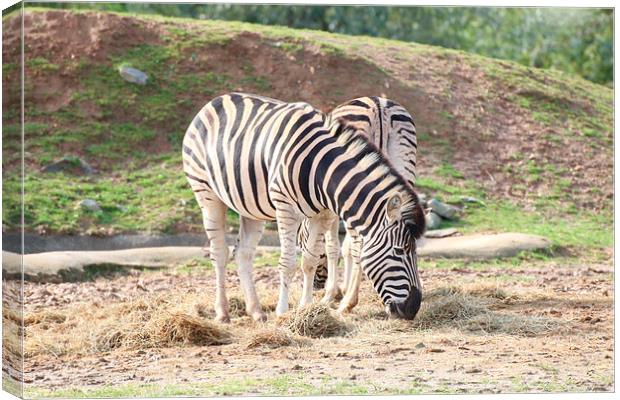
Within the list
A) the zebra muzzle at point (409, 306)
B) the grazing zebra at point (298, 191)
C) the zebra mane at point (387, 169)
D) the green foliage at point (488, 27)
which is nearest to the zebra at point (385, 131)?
the grazing zebra at point (298, 191)

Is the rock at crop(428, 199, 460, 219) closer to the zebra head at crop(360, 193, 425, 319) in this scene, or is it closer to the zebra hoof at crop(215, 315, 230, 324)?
the zebra hoof at crop(215, 315, 230, 324)

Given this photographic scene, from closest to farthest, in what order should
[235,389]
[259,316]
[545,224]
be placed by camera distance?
[235,389]
[259,316]
[545,224]

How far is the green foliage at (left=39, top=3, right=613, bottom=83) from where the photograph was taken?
13.8 metres

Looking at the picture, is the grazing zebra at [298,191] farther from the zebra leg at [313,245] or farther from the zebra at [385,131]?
the zebra at [385,131]

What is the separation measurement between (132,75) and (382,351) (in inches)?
485

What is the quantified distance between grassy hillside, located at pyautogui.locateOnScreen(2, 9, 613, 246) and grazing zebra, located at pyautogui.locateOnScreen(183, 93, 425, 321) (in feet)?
20.7

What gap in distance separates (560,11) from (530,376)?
241 inches

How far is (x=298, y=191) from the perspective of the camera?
32.0ft

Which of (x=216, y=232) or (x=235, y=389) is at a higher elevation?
(x=216, y=232)

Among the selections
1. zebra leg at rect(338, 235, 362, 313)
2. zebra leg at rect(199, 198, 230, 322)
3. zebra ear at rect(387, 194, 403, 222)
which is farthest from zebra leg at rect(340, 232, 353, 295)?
zebra ear at rect(387, 194, 403, 222)

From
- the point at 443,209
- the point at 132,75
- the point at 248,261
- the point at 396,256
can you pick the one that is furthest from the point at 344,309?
the point at 132,75

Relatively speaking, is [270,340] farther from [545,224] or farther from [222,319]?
[545,224]

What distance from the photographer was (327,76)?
20.3 meters

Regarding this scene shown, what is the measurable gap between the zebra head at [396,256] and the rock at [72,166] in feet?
31.4
